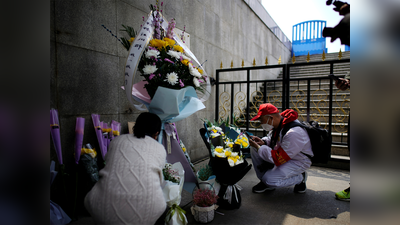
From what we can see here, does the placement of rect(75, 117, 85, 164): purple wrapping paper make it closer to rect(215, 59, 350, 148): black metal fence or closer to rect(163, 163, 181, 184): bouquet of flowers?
rect(163, 163, 181, 184): bouquet of flowers

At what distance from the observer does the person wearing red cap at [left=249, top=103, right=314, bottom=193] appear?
3.15 meters

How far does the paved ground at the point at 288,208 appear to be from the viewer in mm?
2641

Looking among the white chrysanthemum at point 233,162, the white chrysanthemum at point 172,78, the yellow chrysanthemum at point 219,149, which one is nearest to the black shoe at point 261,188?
the white chrysanthemum at point 233,162

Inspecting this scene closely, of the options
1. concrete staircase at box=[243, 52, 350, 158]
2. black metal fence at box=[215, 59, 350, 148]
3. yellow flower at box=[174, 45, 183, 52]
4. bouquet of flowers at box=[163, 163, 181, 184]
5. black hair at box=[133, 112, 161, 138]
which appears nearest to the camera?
black hair at box=[133, 112, 161, 138]

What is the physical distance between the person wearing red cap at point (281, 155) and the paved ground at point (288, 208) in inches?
7.0

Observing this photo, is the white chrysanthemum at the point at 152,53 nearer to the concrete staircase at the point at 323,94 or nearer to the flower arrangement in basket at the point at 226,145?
the flower arrangement in basket at the point at 226,145

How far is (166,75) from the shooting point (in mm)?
2434

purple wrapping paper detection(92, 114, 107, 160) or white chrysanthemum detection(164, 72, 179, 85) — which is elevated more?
white chrysanthemum detection(164, 72, 179, 85)

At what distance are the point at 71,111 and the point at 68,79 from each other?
397 millimetres

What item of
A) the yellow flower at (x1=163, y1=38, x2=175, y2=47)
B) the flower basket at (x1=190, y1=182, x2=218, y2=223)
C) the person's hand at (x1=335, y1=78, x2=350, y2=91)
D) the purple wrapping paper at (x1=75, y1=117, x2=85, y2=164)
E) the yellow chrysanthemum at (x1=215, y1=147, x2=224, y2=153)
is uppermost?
the yellow flower at (x1=163, y1=38, x2=175, y2=47)

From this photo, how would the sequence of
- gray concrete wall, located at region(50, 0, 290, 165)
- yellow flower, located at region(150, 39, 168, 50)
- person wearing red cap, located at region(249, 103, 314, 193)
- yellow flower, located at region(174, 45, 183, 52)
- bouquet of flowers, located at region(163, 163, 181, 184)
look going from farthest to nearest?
1. person wearing red cap, located at region(249, 103, 314, 193)
2. gray concrete wall, located at region(50, 0, 290, 165)
3. yellow flower, located at region(174, 45, 183, 52)
4. yellow flower, located at region(150, 39, 168, 50)
5. bouquet of flowers, located at region(163, 163, 181, 184)

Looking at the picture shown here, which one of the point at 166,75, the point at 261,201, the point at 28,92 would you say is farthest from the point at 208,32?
the point at 28,92


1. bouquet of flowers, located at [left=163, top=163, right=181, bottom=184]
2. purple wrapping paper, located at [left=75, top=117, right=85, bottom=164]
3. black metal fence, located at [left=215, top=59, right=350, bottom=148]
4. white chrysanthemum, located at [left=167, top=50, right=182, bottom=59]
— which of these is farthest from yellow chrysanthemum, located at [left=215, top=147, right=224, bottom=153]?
purple wrapping paper, located at [left=75, top=117, right=85, bottom=164]

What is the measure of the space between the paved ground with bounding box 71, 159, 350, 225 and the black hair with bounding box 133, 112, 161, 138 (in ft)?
4.09
